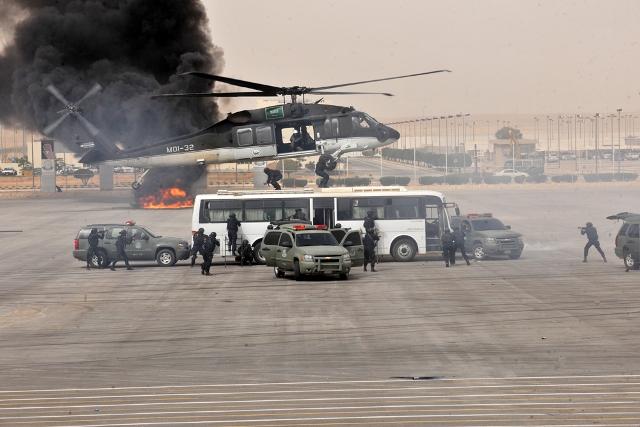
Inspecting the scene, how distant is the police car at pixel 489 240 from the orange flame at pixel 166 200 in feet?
125

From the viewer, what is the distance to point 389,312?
792 inches

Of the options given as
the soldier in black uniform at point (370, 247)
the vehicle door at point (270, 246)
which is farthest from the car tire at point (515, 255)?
the vehicle door at point (270, 246)

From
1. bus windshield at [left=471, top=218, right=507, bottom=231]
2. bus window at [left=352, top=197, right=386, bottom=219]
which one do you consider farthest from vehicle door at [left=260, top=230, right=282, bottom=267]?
bus windshield at [left=471, top=218, right=507, bottom=231]

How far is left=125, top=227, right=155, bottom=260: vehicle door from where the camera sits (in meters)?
31.4

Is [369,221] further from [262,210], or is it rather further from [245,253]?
[245,253]

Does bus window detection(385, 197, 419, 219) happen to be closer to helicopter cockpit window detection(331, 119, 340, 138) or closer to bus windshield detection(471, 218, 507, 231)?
bus windshield detection(471, 218, 507, 231)

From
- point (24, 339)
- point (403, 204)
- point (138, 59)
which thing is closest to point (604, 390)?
point (24, 339)

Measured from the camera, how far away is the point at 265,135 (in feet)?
116

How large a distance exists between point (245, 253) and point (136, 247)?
378 centimetres

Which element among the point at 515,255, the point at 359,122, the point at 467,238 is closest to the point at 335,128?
the point at 359,122

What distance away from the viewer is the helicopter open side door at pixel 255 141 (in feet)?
116

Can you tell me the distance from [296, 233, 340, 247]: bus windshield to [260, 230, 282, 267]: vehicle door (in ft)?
3.27

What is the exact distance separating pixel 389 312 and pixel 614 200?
50197 mm

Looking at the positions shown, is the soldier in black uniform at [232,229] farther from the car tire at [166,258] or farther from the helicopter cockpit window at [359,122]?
the helicopter cockpit window at [359,122]
